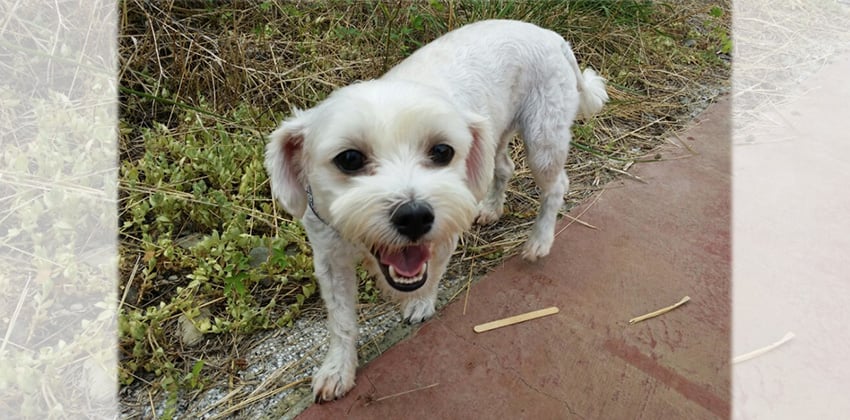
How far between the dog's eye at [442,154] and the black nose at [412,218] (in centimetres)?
30

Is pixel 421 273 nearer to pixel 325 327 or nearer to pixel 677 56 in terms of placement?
pixel 325 327

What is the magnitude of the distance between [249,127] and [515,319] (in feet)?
7.12

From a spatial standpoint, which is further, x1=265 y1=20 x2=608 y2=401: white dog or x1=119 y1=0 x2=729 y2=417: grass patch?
x1=119 y1=0 x2=729 y2=417: grass patch

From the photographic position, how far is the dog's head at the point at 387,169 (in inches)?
61.4

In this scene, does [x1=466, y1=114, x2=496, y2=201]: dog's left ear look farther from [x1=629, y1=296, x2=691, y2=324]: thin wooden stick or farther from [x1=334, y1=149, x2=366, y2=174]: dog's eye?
[x1=629, y1=296, x2=691, y2=324]: thin wooden stick

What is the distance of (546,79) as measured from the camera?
8.44ft

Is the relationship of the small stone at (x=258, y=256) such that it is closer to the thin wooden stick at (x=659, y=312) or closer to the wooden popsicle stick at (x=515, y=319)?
the wooden popsicle stick at (x=515, y=319)

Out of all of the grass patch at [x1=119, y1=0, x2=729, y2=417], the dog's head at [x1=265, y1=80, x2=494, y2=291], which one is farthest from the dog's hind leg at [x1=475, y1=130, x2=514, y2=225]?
the dog's head at [x1=265, y1=80, x2=494, y2=291]

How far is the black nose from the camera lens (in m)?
1.53

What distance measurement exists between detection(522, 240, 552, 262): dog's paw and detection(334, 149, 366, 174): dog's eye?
1.23 meters

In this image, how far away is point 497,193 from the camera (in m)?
3.05

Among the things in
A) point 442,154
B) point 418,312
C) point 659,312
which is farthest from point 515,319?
point 442,154
